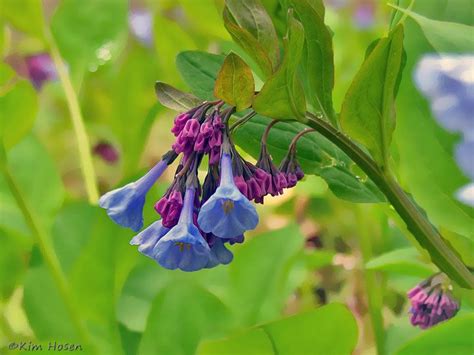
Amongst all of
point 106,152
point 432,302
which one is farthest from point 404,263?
point 106,152

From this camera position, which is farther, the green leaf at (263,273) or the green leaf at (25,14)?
the green leaf at (25,14)

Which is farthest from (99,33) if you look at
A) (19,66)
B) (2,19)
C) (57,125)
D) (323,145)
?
(19,66)

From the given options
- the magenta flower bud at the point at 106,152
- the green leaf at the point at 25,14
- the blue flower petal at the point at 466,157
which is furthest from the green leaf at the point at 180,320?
the magenta flower bud at the point at 106,152

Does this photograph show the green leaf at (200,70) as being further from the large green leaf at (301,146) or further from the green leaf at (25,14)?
the green leaf at (25,14)

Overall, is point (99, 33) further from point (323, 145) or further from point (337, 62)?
point (323, 145)

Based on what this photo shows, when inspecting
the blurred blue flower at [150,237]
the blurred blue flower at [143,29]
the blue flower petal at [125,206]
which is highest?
the blue flower petal at [125,206]

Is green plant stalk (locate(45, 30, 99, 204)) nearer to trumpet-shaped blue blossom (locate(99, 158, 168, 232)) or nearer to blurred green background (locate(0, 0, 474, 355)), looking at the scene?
blurred green background (locate(0, 0, 474, 355))

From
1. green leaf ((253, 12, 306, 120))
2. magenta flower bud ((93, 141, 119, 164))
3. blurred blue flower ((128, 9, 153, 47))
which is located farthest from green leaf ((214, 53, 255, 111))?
blurred blue flower ((128, 9, 153, 47))
